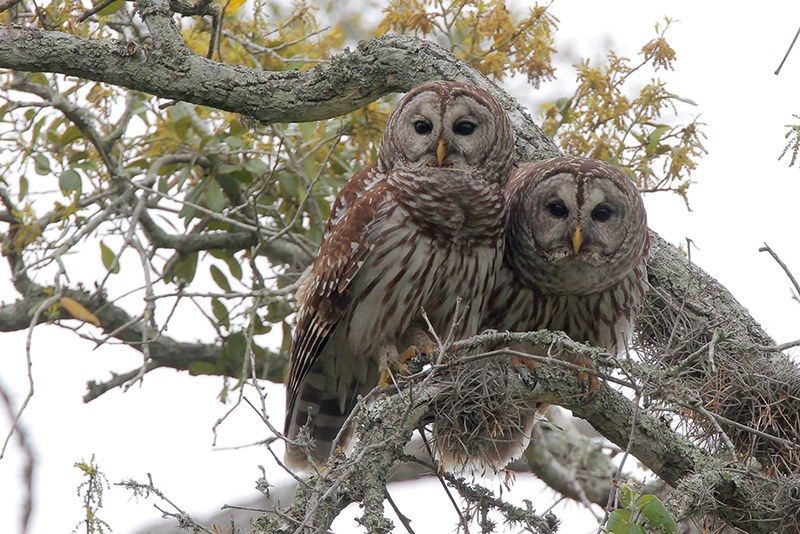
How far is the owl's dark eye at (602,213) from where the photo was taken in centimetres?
432

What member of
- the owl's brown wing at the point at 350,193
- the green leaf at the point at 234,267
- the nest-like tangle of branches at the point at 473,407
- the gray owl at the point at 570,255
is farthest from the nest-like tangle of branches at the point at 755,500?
the green leaf at the point at 234,267

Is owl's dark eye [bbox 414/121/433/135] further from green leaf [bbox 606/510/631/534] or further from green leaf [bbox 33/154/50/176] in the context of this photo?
green leaf [bbox 606/510/631/534]

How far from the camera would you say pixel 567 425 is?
21.0 feet

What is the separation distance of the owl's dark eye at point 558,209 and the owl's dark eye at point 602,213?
118mm

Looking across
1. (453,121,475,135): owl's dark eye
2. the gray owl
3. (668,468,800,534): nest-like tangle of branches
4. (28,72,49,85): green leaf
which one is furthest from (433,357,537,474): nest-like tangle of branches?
(28,72,49,85): green leaf

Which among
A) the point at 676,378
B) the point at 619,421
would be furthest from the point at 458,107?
the point at 676,378

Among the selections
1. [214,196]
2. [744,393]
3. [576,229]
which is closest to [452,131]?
[576,229]

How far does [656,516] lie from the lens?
2.56m

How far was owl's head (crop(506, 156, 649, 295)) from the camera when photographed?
4258 millimetres

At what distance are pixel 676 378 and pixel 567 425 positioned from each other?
11.0 feet

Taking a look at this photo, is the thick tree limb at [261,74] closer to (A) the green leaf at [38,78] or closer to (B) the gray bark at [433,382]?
(B) the gray bark at [433,382]

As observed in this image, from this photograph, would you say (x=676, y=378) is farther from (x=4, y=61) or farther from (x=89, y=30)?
(x=89, y=30)

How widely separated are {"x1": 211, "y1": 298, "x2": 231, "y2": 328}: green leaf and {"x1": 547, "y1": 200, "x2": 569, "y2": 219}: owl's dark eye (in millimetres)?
1861

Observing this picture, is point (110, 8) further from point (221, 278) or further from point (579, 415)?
point (579, 415)
